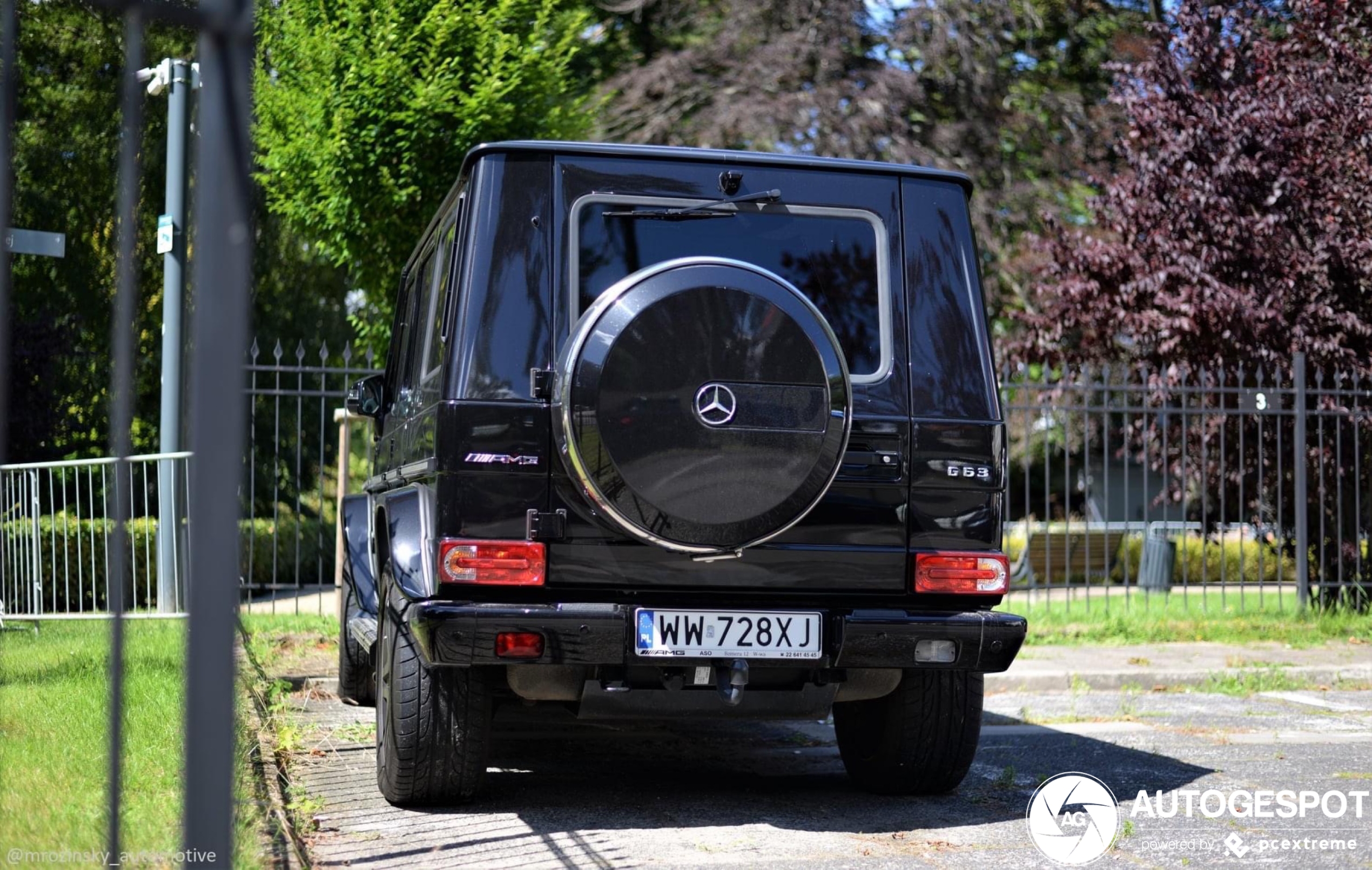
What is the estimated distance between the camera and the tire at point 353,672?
6551mm

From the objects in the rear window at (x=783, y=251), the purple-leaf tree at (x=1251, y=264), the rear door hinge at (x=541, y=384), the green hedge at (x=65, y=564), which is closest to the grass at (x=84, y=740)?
the green hedge at (x=65, y=564)

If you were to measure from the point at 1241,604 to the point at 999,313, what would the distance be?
8.18m

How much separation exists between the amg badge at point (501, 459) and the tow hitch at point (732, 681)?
912mm

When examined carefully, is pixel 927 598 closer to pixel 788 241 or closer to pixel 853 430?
pixel 853 430

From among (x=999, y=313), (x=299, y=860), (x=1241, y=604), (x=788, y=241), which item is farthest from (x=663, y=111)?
(x=299, y=860)

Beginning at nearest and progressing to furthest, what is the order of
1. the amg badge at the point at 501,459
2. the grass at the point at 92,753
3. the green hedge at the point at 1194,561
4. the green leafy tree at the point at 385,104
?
the grass at the point at 92,753 < the amg badge at the point at 501,459 < the green leafy tree at the point at 385,104 < the green hedge at the point at 1194,561

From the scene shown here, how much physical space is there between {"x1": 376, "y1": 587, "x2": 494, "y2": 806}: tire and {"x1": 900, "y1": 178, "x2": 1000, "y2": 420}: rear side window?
1.79 m

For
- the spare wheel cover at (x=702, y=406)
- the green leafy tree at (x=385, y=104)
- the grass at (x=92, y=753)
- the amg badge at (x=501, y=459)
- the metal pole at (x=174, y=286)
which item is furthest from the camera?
the green leafy tree at (x=385, y=104)

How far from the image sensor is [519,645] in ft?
13.9

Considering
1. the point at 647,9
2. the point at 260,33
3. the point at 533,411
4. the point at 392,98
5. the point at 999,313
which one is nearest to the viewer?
the point at 533,411

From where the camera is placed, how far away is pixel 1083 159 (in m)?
18.6

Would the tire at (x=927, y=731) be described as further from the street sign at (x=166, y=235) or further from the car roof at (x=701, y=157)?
the street sign at (x=166, y=235)

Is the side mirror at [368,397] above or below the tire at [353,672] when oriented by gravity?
above

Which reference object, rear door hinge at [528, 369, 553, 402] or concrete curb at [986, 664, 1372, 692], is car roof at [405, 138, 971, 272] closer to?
rear door hinge at [528, 369, 553, 402]
